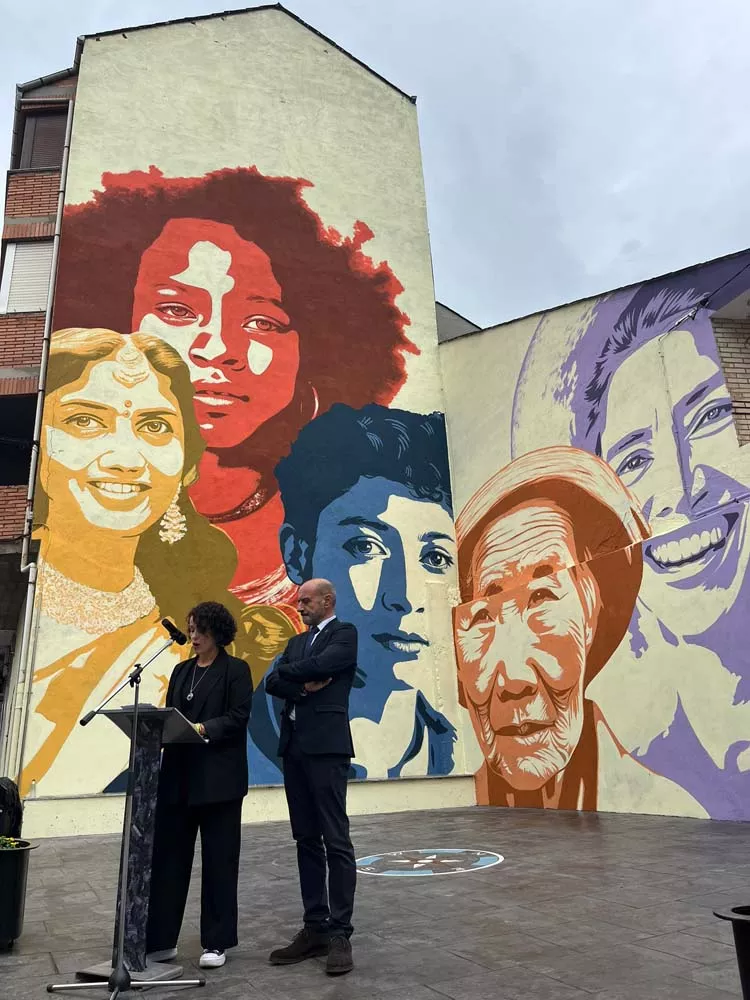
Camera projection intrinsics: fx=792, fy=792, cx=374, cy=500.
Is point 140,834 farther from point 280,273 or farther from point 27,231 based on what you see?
point 27,231

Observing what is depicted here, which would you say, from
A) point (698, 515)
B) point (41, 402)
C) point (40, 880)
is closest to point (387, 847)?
point (40, 880)

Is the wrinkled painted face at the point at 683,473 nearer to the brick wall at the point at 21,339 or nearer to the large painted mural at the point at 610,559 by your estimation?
the large painted mural at the point at 610,559

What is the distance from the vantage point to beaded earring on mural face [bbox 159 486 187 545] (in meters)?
10.5

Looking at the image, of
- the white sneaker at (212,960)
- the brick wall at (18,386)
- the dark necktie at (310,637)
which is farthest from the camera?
the brick wall at (18,386)

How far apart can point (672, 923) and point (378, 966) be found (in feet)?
4.87

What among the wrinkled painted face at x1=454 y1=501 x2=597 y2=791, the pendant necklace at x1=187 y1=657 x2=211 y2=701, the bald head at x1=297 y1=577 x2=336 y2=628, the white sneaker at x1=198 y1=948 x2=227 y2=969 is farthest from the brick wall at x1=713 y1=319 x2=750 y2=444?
the white sneaker at x1=198 y1=948 x2=227 y2=969

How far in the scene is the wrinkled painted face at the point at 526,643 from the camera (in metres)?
9.47

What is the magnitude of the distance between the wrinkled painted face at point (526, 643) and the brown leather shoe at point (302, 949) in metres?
6.17

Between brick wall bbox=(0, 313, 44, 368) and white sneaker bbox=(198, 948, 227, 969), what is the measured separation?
31.3ft

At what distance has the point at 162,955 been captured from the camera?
3615 millimetres

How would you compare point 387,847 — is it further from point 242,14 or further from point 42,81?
point 242,14

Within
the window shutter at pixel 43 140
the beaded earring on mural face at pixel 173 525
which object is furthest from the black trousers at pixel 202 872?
the window shutter at pixel 43 140

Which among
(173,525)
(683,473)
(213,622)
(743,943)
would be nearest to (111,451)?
(173,525)

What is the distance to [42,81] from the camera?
12.9m
